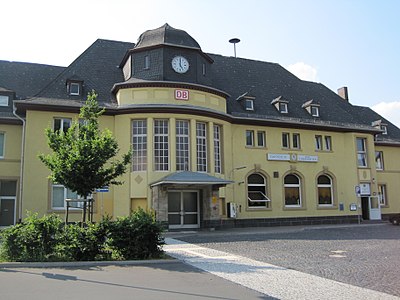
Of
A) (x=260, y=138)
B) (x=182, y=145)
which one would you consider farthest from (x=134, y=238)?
(x=260, y=138)

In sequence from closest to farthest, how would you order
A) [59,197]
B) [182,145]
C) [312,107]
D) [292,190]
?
[59,197]
[182,145]
[292,190]
[312,107]

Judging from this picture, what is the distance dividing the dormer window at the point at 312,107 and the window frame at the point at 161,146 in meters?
12.2

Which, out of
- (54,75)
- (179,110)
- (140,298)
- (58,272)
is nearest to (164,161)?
(179,110)

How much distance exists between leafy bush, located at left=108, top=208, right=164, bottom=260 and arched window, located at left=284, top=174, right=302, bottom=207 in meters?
17.6

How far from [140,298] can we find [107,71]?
21889mm

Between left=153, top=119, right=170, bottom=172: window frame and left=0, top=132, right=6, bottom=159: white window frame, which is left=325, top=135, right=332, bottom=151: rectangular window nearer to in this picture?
left=153, top=119, right=170, bottom=172: window frame

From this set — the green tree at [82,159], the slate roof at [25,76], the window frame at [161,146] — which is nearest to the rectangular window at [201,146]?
the window frame at [161,146]

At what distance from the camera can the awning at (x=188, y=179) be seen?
22.1 metres

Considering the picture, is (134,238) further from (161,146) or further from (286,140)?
Result: (286,140)

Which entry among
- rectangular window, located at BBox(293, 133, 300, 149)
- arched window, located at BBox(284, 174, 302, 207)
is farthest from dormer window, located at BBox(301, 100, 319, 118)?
arched window, located at BBox(284, 174, 302, 207)

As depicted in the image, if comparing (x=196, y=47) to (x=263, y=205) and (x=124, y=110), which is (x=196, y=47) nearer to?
(x=124, y=110)

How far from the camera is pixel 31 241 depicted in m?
12.0

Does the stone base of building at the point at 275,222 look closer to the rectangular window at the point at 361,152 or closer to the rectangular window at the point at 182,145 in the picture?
the rectangular window at the point at 182,145

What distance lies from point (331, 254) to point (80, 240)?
26.8 ft
